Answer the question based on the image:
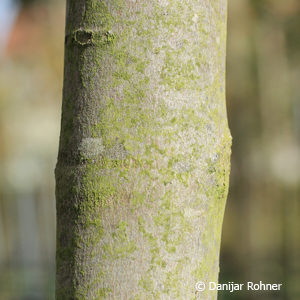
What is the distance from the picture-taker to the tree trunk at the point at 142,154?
2.36ft

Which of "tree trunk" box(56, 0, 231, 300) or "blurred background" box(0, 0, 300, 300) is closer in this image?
"tree trunk" box(56, 0, 231, 300)

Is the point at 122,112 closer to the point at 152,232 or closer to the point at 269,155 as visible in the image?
the point at 152,232

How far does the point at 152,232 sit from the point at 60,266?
16 cm

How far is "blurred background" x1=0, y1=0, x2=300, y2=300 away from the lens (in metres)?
6.32

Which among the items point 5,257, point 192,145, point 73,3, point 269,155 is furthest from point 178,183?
→ point 5,257

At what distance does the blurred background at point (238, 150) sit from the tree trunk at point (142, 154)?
5.61 metres

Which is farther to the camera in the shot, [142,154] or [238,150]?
[238,150]

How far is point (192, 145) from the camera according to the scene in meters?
0.74

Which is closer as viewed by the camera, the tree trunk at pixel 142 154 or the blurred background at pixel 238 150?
the tree trunk at pixel 142 154

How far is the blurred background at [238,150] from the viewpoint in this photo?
20.7 ft

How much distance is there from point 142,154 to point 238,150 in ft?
19.7

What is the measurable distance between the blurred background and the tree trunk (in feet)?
18.4

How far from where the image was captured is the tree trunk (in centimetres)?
72

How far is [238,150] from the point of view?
6.62 m
